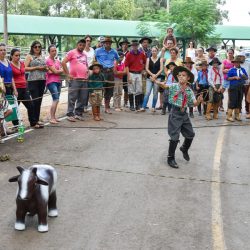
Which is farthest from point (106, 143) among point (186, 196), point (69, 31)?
point (69, 31)

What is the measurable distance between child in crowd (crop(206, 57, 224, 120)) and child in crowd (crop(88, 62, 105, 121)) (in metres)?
2.97

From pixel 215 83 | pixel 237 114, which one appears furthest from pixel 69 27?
pixel 237 114

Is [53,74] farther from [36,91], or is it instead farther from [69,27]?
[69,27]

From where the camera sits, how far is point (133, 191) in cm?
Answer: 651

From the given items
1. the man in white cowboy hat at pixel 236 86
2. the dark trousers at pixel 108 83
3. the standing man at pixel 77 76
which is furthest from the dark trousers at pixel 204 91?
the standing man at pixel 77 76

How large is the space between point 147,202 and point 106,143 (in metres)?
3.61

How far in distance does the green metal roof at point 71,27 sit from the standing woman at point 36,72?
17.8m

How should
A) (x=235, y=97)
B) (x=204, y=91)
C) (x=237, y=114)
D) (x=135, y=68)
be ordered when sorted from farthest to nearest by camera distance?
(x=135, y=68) → (x=204, y=91) → (x=237, y=114) → (x=235, y=97)

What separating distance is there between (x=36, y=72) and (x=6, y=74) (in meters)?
1.27

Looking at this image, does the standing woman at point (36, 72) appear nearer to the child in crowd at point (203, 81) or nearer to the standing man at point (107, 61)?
the standing man at point (107, 61)

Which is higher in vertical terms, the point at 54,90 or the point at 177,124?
the point at 54,90

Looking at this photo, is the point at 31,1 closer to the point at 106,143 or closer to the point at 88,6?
the point at 88,6

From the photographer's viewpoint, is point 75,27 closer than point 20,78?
No

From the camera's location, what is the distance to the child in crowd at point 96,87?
471 inches
